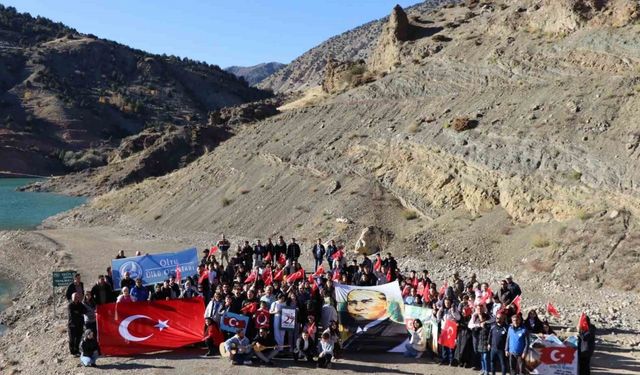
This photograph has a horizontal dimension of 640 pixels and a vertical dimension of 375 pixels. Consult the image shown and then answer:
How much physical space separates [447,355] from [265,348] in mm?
3925

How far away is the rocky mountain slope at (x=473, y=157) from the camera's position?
2195 centimetres

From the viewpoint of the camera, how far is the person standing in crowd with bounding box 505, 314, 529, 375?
10.9 m

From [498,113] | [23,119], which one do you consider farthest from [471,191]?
[23,119]

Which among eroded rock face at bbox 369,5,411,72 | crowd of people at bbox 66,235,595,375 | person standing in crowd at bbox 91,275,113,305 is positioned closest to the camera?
crowd of people at bbox 66,235,595,375

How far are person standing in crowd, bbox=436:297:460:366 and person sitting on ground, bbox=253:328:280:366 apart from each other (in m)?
3.57

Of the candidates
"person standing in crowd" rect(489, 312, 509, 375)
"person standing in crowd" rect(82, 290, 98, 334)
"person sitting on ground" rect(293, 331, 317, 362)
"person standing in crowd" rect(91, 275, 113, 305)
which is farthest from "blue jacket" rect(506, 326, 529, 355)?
"person standing in crowd" rect(91, 275, 113, 305)

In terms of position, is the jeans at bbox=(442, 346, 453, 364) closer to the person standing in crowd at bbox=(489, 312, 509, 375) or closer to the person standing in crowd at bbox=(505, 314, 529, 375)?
the person standing in crowd at bbox=(489, 312, 509, 375)

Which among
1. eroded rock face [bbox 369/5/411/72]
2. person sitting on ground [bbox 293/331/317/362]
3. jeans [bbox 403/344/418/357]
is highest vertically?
eroded rock face [bbox 369/5/411/72]

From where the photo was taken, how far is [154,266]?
56.8ft

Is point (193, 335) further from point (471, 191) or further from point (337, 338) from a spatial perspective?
point (471, 191)

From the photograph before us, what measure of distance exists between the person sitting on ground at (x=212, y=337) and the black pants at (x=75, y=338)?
285cm

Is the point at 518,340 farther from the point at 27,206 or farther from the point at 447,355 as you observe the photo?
the point at 27,206

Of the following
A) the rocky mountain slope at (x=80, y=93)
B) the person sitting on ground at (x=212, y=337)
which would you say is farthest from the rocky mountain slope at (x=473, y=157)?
the rocky mountain slope at (x=80, y=93)

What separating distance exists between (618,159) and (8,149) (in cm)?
10186
